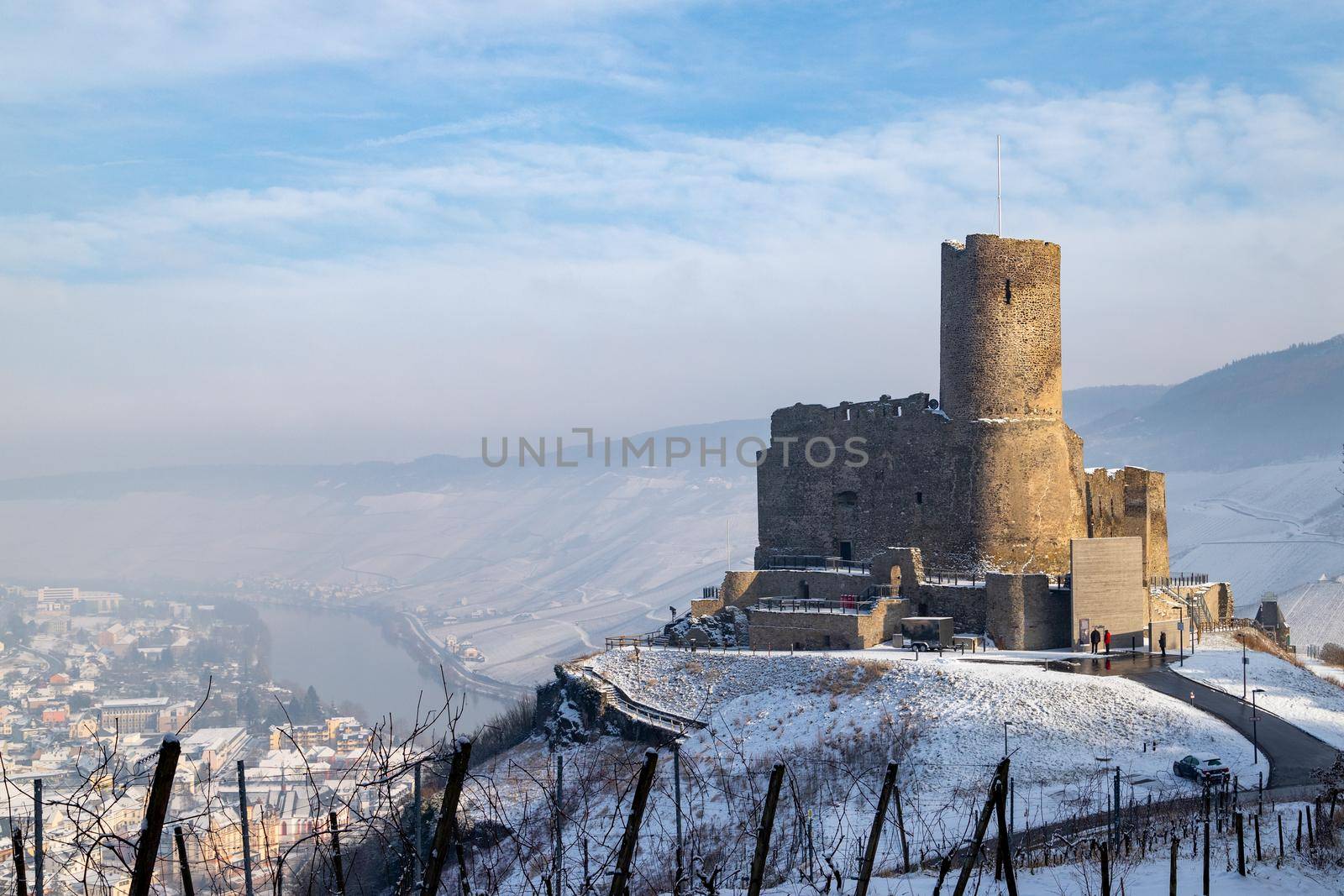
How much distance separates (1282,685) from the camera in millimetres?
32125

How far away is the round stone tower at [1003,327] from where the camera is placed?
37812mm

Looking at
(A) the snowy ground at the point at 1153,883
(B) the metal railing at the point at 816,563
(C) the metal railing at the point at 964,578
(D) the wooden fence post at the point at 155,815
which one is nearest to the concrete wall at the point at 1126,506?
(C) the metal railing at the point at 964,578

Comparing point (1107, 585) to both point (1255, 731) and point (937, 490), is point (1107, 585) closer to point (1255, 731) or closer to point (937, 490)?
point (937, 490)

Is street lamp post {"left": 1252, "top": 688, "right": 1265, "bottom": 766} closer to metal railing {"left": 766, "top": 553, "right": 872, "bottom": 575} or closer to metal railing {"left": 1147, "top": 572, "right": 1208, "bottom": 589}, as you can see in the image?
metal railing {"left": 1147, "top": 572, "right": 1208, "bottom": 589}

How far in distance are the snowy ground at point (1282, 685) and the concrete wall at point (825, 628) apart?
7.51 metres

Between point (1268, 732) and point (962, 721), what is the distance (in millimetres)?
6490

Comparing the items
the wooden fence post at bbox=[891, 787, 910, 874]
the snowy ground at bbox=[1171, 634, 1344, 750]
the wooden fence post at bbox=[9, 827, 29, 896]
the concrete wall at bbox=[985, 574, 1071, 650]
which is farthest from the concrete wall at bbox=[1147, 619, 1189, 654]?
the wooden fence post at bbox=[9, 827, 29, 896]

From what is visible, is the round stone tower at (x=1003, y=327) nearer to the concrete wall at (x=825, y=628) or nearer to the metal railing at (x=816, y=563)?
the metal railing at (x=816, y=563)

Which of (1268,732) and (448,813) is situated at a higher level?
(448,813)

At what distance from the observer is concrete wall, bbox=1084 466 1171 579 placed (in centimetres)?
4009

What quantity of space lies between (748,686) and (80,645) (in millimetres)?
95848

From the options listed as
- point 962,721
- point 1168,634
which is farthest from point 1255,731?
point 1168,634

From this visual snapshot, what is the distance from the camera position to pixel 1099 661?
33.1 meters

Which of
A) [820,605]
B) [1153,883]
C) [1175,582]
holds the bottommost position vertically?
[1153,883]
